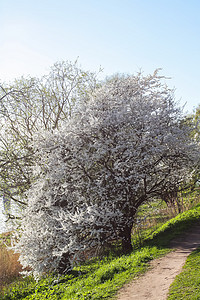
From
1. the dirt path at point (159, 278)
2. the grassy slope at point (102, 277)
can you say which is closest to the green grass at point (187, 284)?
the dirt path at point (159, 278)

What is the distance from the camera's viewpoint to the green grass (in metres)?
4.88

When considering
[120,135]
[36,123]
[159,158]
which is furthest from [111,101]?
[36,123]

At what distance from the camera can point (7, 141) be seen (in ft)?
49.3

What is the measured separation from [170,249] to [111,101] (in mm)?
5079

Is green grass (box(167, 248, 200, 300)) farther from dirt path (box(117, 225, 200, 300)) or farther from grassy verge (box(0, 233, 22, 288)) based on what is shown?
grassy verge (box(0, 233, 22, 288))

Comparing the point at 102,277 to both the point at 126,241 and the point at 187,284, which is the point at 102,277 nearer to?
the point at 126,241

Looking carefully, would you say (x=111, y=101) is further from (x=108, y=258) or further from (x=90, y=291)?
(x=90, y=291)

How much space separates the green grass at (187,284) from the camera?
488 centimetres

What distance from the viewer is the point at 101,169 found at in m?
9.14

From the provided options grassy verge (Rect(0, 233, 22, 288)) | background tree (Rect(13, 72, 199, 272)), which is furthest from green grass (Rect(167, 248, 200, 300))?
grassy verge (Rect(0, 233, 22, 288))

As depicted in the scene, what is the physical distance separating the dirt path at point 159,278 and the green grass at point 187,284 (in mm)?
161

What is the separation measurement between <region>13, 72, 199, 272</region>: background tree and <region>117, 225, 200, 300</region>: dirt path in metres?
1.87

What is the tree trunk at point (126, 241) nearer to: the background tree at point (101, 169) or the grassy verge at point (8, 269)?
the background tree at point (101, 169)

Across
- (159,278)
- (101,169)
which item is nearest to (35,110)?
(101,169)
